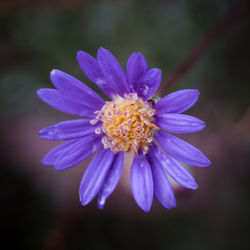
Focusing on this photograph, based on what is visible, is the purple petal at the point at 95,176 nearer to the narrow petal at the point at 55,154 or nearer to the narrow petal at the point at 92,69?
the narrow petal at the point at 55,154

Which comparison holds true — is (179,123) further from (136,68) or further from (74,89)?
(74,89)

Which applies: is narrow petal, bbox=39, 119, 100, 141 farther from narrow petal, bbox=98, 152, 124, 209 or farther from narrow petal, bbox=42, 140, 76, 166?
narrow petal, bbox=98, 152, 124, 209

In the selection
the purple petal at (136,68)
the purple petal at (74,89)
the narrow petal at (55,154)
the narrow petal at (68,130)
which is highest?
the purple petal at (136,68)

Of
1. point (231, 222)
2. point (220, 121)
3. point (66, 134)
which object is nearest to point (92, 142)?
point (66, 134)

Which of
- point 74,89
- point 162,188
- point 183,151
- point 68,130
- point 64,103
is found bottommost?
point 162,188

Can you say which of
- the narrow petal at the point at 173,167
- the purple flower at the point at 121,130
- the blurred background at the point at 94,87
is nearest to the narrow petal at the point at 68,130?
the purple flower at the point at 121,130

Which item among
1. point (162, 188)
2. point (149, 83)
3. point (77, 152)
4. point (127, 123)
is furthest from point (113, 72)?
point (162, 188)
